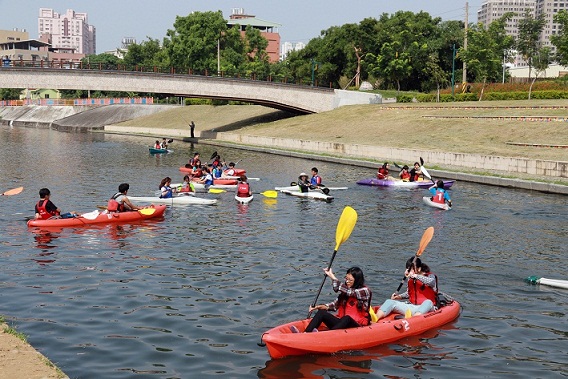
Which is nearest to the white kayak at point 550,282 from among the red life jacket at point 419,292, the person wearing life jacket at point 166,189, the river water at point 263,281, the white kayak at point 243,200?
the river water at point 263,281

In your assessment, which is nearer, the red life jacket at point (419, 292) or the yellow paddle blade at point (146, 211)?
the red life jacket at point (419, 292)

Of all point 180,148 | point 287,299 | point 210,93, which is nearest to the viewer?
point 287,299

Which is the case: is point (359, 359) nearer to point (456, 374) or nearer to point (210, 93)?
point (456, 374)

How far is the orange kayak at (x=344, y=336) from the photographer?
12.1 metres

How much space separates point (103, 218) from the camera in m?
25.0

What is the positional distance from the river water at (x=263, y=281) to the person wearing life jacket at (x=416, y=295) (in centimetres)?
64

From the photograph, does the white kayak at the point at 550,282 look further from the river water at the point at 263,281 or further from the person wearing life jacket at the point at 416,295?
the person wearing life jacket at the point at 416,295

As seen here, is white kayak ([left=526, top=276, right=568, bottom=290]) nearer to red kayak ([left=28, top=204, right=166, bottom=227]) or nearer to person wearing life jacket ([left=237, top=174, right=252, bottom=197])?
red kayak ([left=28, top=204, right=166, bottom=227])

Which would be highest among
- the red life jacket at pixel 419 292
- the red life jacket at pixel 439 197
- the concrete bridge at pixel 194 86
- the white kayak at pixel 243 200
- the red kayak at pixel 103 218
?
the concrete bridge at pixel 194 86

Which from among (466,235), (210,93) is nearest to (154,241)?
(466,235)

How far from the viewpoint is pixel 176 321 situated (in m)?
14.4

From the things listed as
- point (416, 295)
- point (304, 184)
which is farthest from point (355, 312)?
point (304, 184)

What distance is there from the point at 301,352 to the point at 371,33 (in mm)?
85192

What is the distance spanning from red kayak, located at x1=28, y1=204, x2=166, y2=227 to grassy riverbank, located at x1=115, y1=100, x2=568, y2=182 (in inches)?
→ 896
